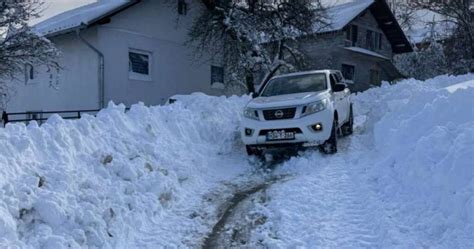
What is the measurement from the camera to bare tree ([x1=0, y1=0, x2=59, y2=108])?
41.1 feet

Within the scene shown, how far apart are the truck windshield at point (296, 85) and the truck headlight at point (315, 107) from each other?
843mm

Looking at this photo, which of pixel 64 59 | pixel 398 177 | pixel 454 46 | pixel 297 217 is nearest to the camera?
pixel 297 217

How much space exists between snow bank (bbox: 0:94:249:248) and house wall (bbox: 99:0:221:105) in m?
8.74

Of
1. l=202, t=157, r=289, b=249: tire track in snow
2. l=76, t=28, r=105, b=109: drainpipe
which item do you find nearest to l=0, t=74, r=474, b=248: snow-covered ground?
l=202, t=157, r=289, b=249: tire track in snow

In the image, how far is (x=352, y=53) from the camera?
104 ft

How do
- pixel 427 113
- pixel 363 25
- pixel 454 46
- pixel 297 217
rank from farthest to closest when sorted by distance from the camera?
pixel 363 25
pixel 454 46
pixel 427 113
pixel 297 217

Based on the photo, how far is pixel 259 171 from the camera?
8.52m

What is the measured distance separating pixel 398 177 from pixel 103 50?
44.0ft

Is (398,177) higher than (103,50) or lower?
lower

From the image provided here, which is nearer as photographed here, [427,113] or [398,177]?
[398,177]

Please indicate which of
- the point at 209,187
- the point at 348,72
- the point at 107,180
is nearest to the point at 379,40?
the point at 348,72

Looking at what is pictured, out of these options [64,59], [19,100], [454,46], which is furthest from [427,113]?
[454,46]

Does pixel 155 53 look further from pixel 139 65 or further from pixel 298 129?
pixel 298 129

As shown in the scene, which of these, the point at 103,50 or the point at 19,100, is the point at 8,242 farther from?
the point at 19,100
